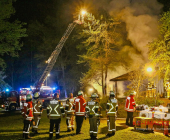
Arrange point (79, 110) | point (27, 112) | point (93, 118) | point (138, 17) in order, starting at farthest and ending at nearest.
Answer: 1. point (138, 17)
2. point (79, 110)
3. point (27, 112)
4. point (93, 118)

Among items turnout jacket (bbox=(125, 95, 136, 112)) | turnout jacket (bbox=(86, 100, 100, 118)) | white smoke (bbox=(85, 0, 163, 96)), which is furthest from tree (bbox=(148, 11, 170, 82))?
turnout jacket (bbox=(86, 100, 100, 118))

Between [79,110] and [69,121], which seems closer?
[79,110]

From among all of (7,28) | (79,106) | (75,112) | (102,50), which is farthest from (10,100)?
(79,106)

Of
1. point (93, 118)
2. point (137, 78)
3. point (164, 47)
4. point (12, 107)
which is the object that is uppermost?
point (164, 47)

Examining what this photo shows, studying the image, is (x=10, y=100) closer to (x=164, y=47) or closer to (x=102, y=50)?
(x=102, y=50)

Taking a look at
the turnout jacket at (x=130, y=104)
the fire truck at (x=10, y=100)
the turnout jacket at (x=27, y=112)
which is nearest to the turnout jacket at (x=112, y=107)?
the turnout jacket at (x=130, y=104)

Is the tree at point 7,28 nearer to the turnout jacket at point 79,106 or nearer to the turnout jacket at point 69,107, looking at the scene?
the turnout jacket at point 69,107

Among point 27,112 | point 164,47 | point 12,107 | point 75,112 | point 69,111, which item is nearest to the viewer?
point 27,112

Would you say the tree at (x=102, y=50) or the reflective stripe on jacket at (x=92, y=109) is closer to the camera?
the reflective stripe on jacket at (x=92, y=109)

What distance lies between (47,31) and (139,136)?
34.3 metres

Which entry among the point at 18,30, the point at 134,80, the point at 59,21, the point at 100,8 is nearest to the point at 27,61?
the point at 59,21

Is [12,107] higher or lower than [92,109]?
lower

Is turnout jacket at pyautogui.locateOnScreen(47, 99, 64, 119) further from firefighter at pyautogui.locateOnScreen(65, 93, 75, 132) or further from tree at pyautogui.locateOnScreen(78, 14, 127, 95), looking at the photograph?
tree at pyautogui.locateOnScreen(78, 14, 127, 95)

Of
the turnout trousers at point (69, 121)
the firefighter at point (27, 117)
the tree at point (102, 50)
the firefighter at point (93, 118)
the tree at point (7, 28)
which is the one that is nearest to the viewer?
the firefighter at point (93, 118)
